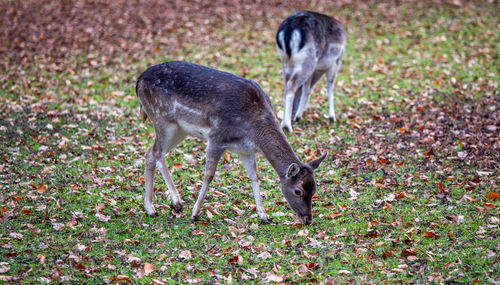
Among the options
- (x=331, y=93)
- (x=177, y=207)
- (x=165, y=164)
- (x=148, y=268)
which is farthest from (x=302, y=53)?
(x=148, y=268)

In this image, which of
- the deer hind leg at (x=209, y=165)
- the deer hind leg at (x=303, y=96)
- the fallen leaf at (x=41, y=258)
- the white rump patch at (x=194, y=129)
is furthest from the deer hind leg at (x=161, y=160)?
the deer hind leg at (x=303, y=96)

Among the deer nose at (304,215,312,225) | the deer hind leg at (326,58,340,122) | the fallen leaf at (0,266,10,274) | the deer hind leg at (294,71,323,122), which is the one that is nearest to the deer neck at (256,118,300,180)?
the deer nose at (304,215,312,225)

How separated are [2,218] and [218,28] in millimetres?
11492

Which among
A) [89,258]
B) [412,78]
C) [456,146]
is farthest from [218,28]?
[89,258]

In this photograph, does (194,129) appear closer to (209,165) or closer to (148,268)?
(209,165)

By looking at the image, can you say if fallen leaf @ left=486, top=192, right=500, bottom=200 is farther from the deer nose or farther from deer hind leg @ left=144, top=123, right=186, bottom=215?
deer hind leg @ left=144, top=123, right=186, bottom=215

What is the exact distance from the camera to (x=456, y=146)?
28.4ft

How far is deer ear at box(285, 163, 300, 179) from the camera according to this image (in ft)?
19.2

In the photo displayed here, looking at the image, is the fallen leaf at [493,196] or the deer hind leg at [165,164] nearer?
the deer hind leg at [165,164]

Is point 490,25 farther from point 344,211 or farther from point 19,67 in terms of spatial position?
point 19,67

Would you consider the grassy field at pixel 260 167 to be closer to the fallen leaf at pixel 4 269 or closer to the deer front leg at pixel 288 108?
the fallen leaf at pixel 4 269

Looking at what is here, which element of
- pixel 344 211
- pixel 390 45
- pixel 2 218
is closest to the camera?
pixel 2 218

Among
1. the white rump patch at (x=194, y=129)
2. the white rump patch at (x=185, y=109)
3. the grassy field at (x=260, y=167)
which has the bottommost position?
the grassy field at (x=260, y=167)

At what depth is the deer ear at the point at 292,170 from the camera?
230 inches
